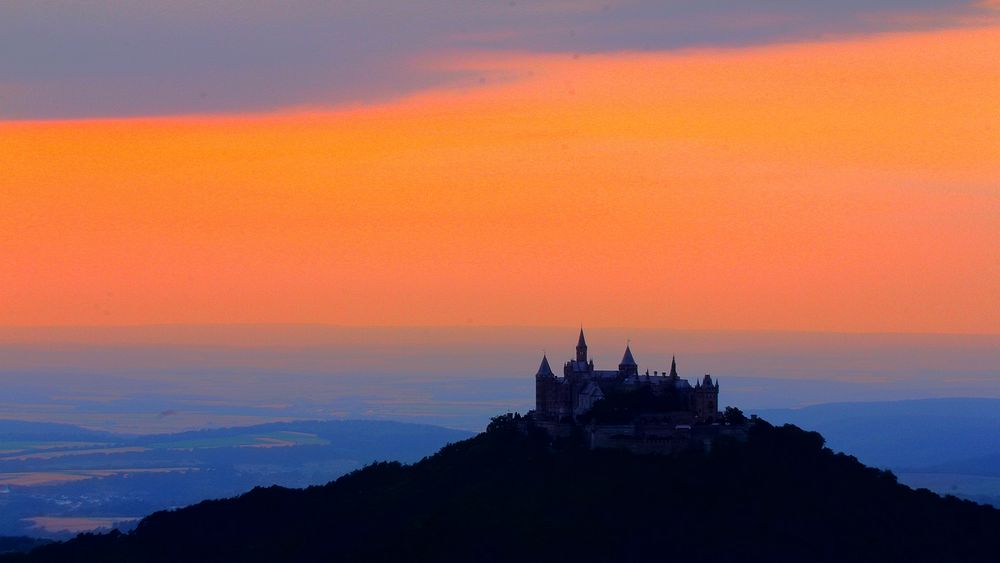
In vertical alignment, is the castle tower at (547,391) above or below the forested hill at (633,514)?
above

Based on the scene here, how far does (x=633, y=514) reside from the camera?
9350 cm

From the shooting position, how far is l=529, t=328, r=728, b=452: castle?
97.4 m

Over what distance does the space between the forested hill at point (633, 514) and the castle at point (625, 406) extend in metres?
0.96

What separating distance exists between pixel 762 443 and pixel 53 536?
104 metres

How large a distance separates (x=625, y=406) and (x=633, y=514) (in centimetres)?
711

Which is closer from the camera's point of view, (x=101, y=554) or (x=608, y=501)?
(x=608, y=501)

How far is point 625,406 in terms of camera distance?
98875mm

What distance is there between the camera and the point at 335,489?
111m

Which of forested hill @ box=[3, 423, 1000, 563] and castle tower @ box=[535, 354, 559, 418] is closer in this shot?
forested hill @ box=[3, 423, 1000, 563]

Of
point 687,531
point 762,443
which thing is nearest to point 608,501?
point 687,531

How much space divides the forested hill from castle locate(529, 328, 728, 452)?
0.96 meters

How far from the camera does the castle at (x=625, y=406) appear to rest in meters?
97.4

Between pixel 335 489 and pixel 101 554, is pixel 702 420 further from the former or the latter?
pixel 101 554

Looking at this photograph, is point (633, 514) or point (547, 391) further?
point (547, 391)
